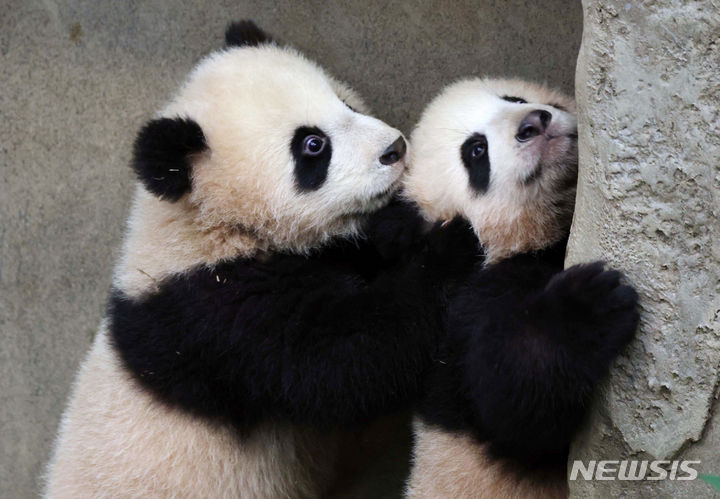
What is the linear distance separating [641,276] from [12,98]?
124 inches

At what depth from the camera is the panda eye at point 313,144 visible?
323 cm

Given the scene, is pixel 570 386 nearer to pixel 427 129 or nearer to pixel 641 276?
pixel 641 276

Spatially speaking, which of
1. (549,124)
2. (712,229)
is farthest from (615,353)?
(549,124)

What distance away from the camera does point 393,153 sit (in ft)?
10.6

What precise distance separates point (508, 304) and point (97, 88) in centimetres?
243

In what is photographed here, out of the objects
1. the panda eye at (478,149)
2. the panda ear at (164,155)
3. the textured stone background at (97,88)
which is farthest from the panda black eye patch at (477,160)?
the panda ear at (164,155)

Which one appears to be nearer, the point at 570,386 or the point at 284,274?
the point at 570,386

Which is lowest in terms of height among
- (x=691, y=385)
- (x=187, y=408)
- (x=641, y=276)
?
(x=187, y=408)

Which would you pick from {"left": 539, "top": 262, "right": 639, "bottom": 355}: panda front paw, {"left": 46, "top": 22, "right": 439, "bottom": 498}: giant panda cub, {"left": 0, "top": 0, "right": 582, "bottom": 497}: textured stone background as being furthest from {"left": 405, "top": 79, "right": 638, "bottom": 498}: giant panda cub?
{"left": 0, "top": 0, "right": 582, "bottom": 497}: textured stone background

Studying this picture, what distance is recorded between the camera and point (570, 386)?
8.21ft

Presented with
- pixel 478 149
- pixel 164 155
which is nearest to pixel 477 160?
pixel 478 149

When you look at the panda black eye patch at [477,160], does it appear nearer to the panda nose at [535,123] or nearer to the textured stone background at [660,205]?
the panda nose at [535,123]

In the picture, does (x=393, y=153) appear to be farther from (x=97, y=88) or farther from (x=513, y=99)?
(x=97, y=88)

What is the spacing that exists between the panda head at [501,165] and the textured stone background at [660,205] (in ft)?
1.24
